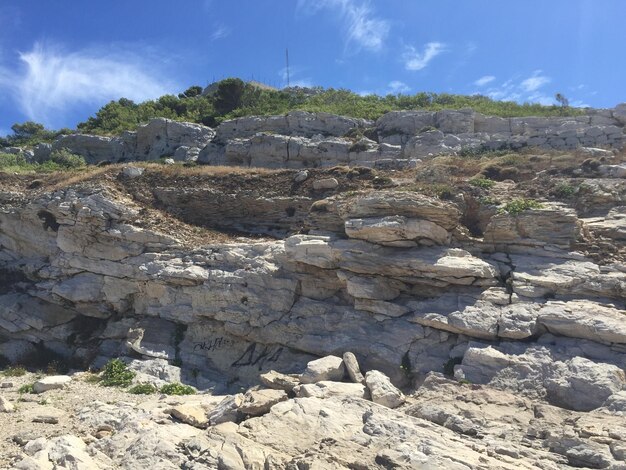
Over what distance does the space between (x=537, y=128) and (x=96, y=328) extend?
2898 cm

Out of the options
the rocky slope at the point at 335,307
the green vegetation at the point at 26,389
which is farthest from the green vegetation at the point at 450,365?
the green vegetation at the point at 26,389

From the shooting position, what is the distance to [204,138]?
36000 millimetres

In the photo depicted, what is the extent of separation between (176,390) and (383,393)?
284 inches

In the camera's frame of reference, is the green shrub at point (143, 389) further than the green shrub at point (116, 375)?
No

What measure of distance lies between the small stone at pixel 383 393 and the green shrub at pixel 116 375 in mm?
8604

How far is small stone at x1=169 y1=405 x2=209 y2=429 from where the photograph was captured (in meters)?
11.7

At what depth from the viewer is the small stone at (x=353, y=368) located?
13914 millimetres

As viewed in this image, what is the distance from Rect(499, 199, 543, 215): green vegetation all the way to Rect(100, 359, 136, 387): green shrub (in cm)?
1466

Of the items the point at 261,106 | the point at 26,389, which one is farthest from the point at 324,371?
the point at 261,106

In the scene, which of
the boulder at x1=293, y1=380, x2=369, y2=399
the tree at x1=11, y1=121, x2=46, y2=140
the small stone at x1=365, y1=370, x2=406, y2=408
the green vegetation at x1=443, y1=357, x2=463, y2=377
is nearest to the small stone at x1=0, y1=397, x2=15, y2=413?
the boulder at x1=293, y1=380, x2=369, y2=399

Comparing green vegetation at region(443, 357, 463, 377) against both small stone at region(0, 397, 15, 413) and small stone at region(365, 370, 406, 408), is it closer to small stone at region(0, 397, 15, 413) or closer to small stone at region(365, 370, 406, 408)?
small stone at region(365, 370, 406, 408)

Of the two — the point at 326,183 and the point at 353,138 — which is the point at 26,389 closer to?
the point at 326,183

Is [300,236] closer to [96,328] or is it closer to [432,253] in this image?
[432,253]

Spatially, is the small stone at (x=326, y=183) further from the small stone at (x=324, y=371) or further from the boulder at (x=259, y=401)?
the boulder at (x=259, y=401)
